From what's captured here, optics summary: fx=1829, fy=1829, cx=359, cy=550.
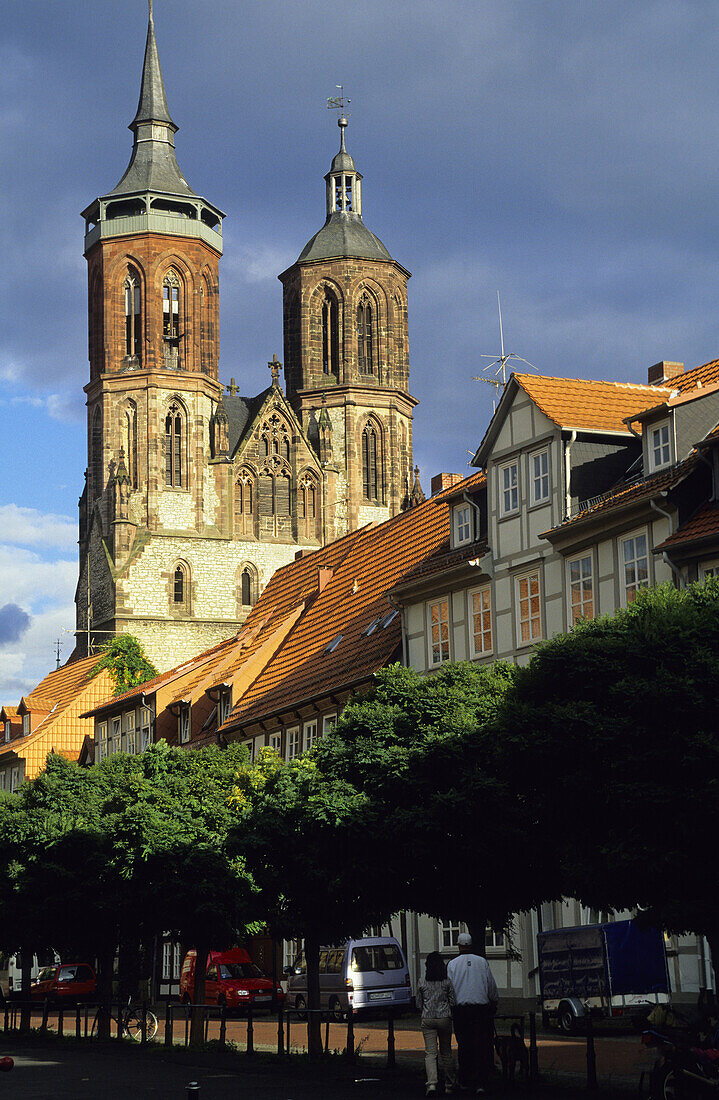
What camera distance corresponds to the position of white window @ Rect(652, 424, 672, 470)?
113 ft

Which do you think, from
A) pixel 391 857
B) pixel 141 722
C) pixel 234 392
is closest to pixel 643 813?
Answer: pixel 391 857

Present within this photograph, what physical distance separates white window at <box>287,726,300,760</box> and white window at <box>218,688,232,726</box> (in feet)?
16.5

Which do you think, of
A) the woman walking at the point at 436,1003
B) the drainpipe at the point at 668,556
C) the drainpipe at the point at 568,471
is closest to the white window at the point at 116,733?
the drainpipe at the point at 568,471

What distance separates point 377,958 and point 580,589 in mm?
8459

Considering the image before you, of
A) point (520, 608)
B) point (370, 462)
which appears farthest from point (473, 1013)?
point (370, 462)

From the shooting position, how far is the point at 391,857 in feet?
88.1

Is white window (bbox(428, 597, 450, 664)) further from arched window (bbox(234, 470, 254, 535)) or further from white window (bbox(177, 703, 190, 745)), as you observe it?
arched window (bbox(234, 470, 254, 535))

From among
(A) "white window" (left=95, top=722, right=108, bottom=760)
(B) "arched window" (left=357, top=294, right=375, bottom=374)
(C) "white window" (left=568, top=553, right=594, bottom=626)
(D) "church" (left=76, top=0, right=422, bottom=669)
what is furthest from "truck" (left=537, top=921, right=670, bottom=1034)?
(B) "arched window" (left=357, top=294, right=375, bottom=374)

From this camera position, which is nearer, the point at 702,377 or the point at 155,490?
the point at 702,377

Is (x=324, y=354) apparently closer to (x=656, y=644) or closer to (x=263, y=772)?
(x=263, y=772)

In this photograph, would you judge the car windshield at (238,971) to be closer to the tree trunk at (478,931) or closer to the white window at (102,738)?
the tree trunk at (478,931)

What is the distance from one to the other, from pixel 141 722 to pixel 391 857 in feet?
128

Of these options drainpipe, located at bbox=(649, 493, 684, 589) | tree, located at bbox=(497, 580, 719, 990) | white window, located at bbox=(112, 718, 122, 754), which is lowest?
tree, located at bbox=(497, 580, 719, 990)

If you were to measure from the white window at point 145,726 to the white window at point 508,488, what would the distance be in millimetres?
26671
